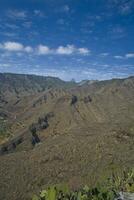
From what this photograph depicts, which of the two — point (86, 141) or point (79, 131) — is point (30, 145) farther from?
point (86, 141)

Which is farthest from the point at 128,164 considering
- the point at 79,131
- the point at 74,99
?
the point at 74,99

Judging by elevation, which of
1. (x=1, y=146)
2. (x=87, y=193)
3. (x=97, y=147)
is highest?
(x=87, y=193)

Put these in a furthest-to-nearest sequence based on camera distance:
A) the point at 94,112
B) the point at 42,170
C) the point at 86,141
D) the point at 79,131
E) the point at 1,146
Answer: the point at 94,112 < the point at 1,146 < the point at 79,131 < the point at 86,141 < the point at 42,170

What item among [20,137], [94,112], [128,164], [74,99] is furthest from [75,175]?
[74,99]

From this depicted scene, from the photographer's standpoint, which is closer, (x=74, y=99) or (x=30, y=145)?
(x=30, y=145)

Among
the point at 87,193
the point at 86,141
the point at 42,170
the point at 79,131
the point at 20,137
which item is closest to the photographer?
the point at 87,193

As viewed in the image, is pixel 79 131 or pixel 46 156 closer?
pixel 46 156

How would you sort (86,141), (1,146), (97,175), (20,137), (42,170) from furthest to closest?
1. (20,137)
2. (1,146)
3. (86,141)
4. (42,170)
5. (97,175)

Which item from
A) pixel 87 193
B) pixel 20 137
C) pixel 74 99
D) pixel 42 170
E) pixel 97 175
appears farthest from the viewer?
pixel 74 99

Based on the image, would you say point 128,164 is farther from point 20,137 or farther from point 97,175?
point 20,137

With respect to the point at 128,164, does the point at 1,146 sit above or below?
below
